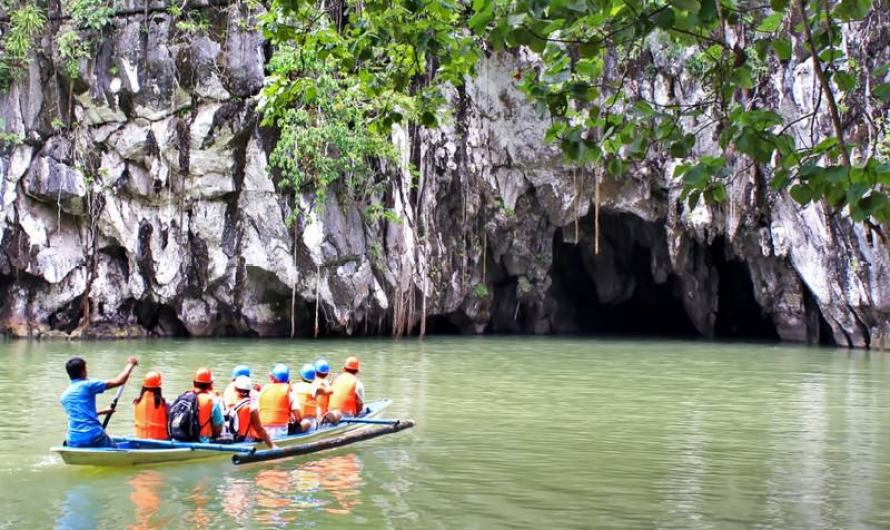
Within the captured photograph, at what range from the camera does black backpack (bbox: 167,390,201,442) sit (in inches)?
353

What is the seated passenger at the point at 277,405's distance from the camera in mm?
9805

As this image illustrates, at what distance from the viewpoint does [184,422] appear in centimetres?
897

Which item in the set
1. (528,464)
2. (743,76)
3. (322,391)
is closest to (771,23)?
(743,76)

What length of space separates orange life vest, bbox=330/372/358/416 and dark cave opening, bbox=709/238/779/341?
22.9 m

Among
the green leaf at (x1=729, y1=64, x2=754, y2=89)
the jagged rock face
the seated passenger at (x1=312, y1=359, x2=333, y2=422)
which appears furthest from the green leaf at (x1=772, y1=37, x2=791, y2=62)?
the jagged rock face

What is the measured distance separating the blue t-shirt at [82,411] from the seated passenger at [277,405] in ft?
6.02

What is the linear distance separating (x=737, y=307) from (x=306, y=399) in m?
25.6

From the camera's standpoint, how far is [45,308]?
24.8 metres

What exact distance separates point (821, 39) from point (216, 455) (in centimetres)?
634

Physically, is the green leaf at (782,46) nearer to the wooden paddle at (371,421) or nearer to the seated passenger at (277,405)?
the seated passenger at (277,405)

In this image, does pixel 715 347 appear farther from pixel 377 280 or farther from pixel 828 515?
pixel 828 515

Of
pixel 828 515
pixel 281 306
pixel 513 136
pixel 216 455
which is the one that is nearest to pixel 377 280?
pixel 281 306

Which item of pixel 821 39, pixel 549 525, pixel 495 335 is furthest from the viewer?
pixel 495 335

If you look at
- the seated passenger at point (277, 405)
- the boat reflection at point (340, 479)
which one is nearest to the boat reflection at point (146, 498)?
the boat reflection at point (340, 479)
